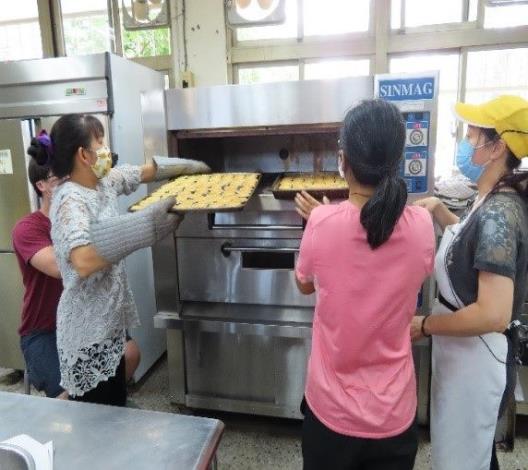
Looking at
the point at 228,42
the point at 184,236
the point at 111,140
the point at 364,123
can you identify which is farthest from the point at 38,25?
the point at 364,123

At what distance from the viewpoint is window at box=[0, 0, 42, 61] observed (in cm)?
387

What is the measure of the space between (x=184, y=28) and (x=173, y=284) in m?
2.37

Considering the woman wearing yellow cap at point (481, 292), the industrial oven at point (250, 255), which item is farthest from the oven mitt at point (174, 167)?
the woman wearing yellow cap at point (481, 292)

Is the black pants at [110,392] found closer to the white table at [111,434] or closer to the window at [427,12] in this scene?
the white table at [111,434]

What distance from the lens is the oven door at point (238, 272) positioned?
6.73 ft

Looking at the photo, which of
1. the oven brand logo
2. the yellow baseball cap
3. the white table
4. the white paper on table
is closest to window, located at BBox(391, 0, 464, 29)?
the oven brand logo

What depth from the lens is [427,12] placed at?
3.21 m

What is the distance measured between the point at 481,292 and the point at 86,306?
129cm

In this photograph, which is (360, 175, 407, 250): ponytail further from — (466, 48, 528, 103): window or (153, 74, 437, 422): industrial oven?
(466, 48, 528, 103): window

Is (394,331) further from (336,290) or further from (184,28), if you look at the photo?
(184,28)

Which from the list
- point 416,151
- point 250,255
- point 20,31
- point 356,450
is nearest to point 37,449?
point 356,450

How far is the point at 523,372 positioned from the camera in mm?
2111

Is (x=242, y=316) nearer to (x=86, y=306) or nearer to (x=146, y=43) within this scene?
(x=86, y=306)

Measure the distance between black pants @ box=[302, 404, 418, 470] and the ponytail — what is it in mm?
515
